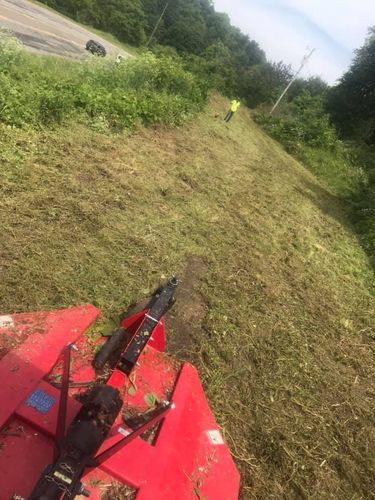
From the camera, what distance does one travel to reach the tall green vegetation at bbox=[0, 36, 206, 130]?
6.13 metres

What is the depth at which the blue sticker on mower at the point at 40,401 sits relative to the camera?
7.35 feet

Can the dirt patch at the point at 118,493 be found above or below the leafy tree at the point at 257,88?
below

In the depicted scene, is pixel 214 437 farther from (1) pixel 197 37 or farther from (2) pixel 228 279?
(1) pixel 197 37

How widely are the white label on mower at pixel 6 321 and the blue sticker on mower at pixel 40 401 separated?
2.52ft

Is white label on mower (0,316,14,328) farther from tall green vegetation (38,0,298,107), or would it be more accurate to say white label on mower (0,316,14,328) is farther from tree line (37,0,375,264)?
tall green vegetation (38,0,298,107)

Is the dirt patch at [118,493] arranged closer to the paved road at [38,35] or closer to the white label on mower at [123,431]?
the white label on mower at [123,431]

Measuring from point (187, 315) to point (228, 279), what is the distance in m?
1.11

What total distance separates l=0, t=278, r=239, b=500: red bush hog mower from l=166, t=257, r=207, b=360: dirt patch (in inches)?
23.9

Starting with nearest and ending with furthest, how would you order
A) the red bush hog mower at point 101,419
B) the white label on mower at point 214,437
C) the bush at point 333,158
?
the red bush hog mower at point 101,419 < the white label on mower at point 214,437 < the bush at point 333,158

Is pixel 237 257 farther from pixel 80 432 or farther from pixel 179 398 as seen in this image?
pixel 80 432

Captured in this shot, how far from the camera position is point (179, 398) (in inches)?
113

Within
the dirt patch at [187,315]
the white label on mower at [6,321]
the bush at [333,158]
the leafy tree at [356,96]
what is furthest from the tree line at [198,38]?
the white label on mower at [6,321]

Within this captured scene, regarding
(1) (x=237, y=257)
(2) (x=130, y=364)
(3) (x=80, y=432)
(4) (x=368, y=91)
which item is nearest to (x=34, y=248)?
(2) (x=130, y=364)

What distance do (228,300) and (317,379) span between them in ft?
4.57
